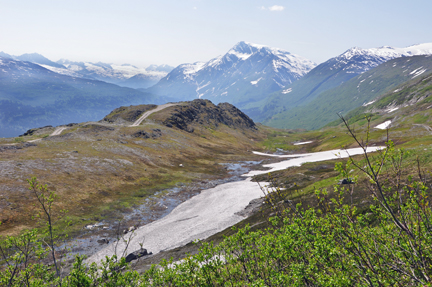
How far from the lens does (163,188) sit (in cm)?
7631

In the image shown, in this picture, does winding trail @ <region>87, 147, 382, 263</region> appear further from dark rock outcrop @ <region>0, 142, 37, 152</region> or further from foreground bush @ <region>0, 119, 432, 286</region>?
dark rock outcrop @ <region>0, 142, 37, 152</region>

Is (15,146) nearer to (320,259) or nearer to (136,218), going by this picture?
(136,218)

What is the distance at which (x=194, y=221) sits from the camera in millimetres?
53094

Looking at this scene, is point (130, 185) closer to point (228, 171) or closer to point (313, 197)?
point (228, 171)

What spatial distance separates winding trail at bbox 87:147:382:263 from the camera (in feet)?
139

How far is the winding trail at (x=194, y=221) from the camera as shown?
42281 millimetres

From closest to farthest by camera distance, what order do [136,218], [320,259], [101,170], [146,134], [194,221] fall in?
[320,259]
[194,221]
[136,218]
[101,170]
[146,134]

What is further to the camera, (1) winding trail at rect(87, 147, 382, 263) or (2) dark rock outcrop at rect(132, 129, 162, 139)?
(2) dark rock outcrop at rect(132, 129, 162, 139)

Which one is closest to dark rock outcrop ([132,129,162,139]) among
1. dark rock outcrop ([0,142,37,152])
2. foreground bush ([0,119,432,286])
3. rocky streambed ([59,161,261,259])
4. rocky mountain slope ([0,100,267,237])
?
rocky mountain slope ([0,100,267,237])

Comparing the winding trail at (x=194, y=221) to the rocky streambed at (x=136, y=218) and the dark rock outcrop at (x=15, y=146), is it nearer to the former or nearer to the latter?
the rocky streambed at (x=136, y=218)

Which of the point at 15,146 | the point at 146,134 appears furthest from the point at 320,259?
the point at 146,134

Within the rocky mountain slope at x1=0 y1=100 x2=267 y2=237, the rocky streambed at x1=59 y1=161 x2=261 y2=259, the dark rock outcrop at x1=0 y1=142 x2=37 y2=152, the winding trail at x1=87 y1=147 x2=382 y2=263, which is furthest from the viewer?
the dark rock outcrop at x1=0 y1=142 x2=37 y2=152

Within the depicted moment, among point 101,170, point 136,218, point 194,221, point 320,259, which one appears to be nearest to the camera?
point 320,259

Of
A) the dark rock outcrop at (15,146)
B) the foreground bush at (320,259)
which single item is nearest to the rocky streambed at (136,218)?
the foreground bush at (320,259)
